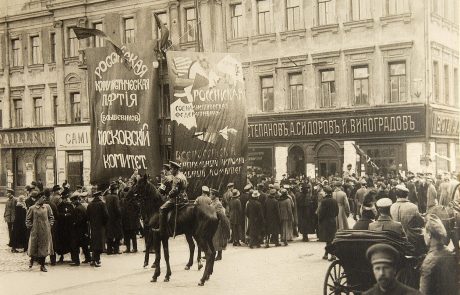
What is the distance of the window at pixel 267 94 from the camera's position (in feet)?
83.2

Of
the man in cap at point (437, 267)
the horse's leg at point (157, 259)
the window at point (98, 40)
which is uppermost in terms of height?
the window at point (98, 40)

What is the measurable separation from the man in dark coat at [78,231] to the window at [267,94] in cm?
1322

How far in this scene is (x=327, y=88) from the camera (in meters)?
23.8

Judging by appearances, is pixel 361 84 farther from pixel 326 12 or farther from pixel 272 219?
pixel 272 219

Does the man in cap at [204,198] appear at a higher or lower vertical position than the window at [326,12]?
lower

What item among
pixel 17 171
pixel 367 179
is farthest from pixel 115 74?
pixel 17 171

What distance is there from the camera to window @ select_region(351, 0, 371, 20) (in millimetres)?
22250

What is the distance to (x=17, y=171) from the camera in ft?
101

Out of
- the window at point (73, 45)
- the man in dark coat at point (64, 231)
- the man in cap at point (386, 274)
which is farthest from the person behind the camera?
the window at point (73, 45)

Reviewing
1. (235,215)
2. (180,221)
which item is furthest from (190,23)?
(180,221)

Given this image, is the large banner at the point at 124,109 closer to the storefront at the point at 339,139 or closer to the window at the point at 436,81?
the storefront at the point at 339,139

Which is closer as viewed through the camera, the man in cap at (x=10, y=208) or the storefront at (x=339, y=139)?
the man in cap at (x=10, y=208)

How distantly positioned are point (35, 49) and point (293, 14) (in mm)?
14510

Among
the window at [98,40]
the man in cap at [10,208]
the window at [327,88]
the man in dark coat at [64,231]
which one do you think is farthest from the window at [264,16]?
the man in dark coat at [64,231]
